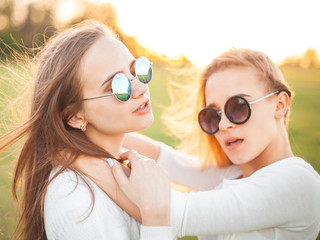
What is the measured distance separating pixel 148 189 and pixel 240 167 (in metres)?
1.49

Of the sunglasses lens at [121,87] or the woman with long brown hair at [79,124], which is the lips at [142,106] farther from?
the sunglasses lens at [121,87]

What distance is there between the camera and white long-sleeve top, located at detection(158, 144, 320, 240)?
6.87 feet

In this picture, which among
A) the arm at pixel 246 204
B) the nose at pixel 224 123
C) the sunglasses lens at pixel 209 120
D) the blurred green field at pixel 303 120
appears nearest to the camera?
the arm at pixel 246 204

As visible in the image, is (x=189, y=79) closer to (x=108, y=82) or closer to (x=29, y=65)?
(x=108, y=82)

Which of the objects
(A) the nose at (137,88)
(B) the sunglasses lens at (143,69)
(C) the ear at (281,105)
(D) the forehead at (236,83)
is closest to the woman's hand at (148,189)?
(A) the nose at (137,88)

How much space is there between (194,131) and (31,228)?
1.87m

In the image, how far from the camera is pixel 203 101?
10.1 ft

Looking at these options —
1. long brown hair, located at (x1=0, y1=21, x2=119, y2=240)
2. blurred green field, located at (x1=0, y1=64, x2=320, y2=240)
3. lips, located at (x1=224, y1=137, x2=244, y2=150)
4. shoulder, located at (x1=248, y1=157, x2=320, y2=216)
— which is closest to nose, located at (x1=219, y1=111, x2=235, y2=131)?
lips, located at (x1=224, y1=137, x2=244, y2=150)

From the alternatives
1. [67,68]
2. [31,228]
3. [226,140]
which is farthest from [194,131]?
[31,228]

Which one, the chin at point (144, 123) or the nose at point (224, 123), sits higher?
the chin at point (144, 123)

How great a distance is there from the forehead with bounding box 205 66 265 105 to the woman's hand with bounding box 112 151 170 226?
2.97 feet

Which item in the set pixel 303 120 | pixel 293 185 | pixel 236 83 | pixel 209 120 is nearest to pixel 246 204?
pixel 293 185

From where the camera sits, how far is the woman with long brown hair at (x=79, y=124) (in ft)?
6.98

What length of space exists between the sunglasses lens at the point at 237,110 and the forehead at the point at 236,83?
84 mm
